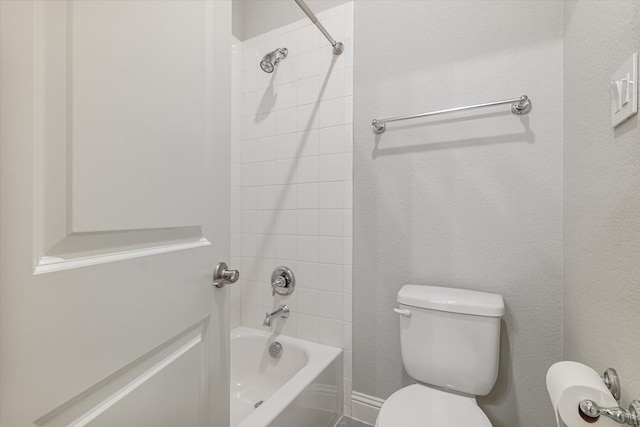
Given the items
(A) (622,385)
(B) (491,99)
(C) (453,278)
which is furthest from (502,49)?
(A) (622,385)

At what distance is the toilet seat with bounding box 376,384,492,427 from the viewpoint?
1.01m

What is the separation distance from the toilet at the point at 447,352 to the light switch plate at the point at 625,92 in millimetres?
734

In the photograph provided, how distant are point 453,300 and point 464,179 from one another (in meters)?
0.53

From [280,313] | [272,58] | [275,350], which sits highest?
[272,58]

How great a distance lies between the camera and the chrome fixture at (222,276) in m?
0.78

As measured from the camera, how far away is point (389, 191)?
1.50 m

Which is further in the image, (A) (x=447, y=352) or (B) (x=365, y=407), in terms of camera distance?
(B) (x=365, y=407)

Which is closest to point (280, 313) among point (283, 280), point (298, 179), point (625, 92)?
point (283, 280)

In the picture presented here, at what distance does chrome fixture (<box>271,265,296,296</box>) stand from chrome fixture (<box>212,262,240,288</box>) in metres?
0.97

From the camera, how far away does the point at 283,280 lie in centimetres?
175

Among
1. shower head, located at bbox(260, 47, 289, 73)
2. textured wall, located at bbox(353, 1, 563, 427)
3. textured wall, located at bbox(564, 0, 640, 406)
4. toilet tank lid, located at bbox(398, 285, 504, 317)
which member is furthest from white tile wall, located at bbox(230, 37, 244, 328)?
textured wall, located at bbox(564, 0, 640, 406)

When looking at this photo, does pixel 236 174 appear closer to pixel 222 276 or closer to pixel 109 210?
pixel 222 276

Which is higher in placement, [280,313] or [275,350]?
[280,313]

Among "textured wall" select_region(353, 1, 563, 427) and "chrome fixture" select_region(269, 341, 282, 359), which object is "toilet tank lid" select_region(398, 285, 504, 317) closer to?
"textured wall" select_region(353, 1, 563, 427)
